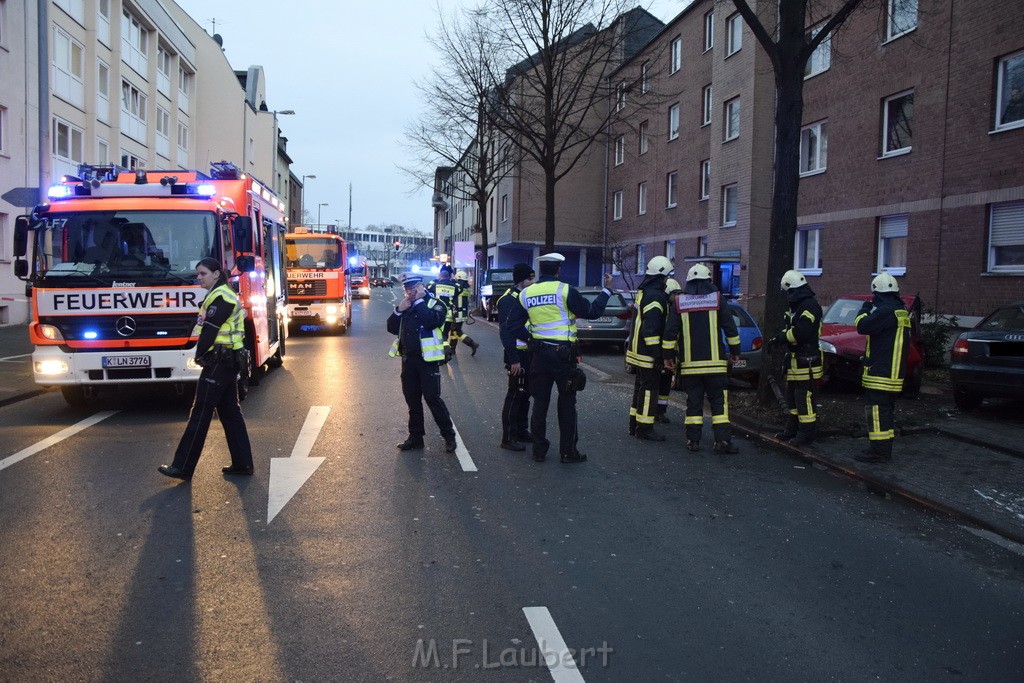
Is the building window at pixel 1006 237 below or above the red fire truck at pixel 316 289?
above

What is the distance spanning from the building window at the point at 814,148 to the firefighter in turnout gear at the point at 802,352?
15.8 m

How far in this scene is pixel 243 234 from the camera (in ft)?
35.4

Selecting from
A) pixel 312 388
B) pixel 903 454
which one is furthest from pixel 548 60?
pixel 903 454

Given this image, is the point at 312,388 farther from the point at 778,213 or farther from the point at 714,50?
the point at 714,50

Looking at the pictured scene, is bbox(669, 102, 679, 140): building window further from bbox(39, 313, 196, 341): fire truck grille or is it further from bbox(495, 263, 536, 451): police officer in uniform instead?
bbox(39, 313, 196, 341): fire truck grille

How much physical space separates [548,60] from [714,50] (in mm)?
7958

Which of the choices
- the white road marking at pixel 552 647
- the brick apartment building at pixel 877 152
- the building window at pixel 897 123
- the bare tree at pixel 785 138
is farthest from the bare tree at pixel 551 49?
the white road marking at pixel 552 647

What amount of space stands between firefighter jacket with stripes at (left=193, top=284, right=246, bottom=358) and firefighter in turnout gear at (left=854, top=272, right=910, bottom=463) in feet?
18.5

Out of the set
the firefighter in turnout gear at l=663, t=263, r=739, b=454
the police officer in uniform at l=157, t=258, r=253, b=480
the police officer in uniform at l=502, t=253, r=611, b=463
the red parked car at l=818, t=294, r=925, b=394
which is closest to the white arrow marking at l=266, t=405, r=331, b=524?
the police officer in uniform at l=157, t=258, r=253, b=480

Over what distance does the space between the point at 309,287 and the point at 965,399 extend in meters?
17.5

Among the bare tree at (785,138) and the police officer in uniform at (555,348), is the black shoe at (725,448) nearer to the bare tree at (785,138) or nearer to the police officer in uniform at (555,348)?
the police officer in uniform at (555,348)

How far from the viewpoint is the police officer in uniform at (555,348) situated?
7797mm

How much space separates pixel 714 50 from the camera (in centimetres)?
3008

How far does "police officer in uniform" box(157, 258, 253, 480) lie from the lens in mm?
6859
